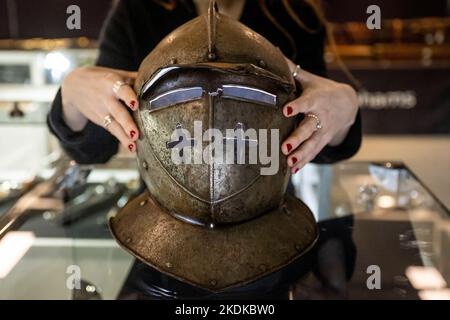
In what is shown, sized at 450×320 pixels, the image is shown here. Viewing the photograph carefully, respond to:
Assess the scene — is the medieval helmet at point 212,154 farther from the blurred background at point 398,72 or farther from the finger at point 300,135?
the blurred background at point 398,72

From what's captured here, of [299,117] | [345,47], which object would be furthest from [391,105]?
[299,117]

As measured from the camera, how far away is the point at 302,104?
2.82 feet

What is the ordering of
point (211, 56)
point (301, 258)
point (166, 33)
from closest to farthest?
point (211, 56) < point (301, 258) < point (166, 33)

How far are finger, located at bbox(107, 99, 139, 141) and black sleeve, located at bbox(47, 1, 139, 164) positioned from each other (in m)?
0.20

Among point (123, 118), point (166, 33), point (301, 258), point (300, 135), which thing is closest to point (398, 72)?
point (166, 33)

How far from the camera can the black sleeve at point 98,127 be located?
1.07 meters

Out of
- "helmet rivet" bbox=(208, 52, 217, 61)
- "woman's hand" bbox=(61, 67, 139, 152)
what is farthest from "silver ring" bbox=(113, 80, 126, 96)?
"helmet rivet" bbox=(208, 52, 217, 61)

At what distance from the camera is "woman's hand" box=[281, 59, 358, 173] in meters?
0.86

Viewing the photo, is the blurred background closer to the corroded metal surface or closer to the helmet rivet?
the corroded metal surface

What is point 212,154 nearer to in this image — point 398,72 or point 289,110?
point 289,110

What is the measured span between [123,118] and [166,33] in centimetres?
38

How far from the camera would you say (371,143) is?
328 centimetres

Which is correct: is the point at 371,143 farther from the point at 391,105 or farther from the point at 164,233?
the point at 164,233

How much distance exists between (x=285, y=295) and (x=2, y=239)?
540 mm
